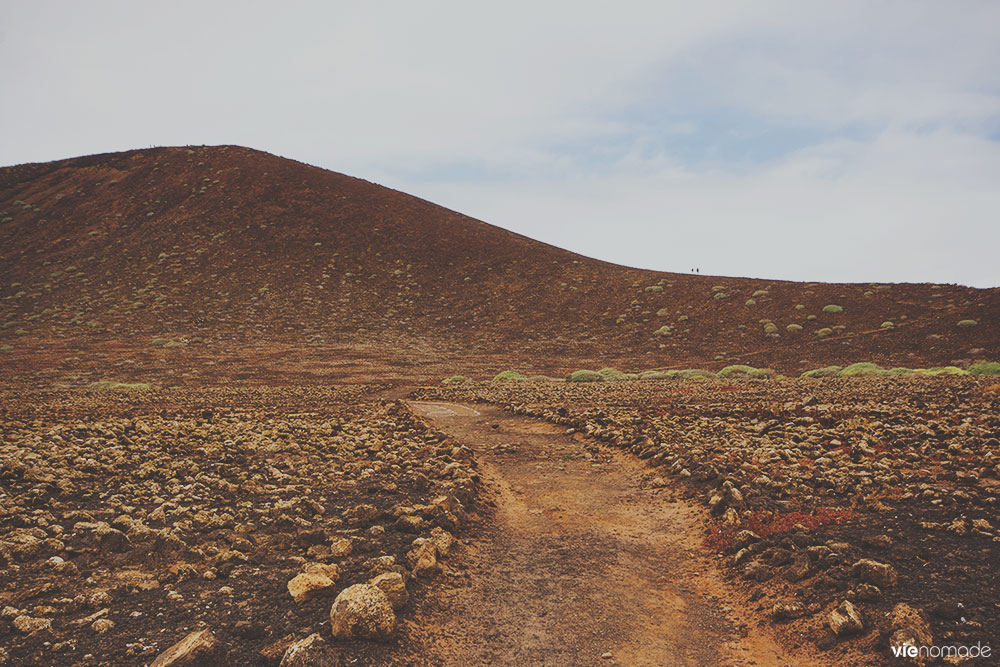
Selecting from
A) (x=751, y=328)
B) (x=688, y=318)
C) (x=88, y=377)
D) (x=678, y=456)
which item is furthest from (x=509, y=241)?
(x=678, y=456)

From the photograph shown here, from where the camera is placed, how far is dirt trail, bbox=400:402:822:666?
4.77m

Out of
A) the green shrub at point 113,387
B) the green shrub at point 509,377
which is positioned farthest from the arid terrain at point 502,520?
the green shrub at point 509,377

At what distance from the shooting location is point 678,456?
10.4 meters

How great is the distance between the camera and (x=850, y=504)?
701 cm

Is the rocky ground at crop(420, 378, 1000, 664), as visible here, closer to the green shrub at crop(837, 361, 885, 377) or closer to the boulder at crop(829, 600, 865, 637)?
the boulder at crop(829, 600, 865, 637)

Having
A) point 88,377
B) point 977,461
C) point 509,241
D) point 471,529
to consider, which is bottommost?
point 88,377

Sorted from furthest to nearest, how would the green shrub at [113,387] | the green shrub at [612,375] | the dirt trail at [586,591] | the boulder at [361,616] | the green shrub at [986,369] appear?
the green shrub at [612,375], the green shrub at [113,387], the green shrub at [986,369], the dirt trail at [586,591], the boulder at [361,616]

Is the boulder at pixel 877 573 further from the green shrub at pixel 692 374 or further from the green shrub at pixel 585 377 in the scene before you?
the green shrub at pixel 585 377

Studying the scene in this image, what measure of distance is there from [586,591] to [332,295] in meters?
47.9

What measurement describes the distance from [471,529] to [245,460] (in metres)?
4.21

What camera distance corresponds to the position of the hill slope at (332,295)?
35.2m

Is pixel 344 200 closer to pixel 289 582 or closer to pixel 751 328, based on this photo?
pixel 751 328

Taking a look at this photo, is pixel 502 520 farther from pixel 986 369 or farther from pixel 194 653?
pixel 986 369

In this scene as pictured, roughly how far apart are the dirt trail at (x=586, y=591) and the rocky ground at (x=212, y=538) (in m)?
0.43
